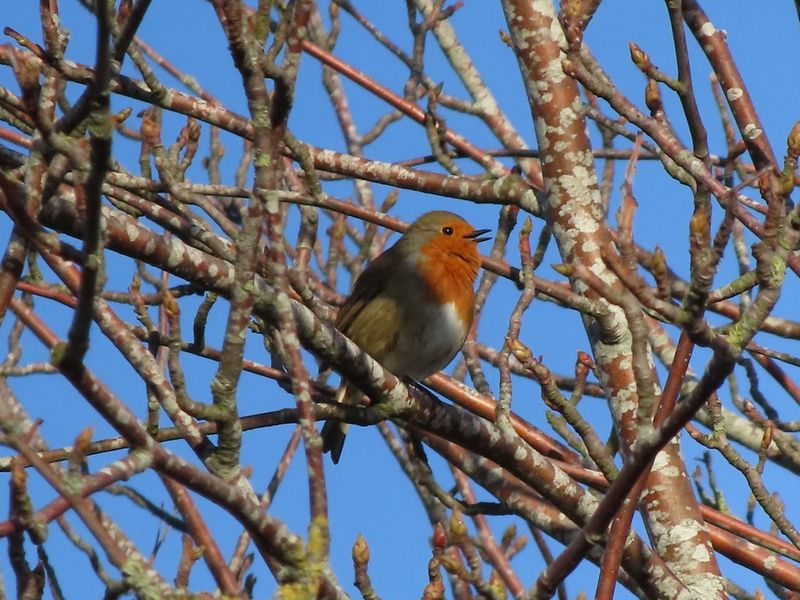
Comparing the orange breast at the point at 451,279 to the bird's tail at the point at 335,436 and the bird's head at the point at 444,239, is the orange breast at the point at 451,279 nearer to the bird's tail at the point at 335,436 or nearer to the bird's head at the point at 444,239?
the bird's head at the point at 444,239

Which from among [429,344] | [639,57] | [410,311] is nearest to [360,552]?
[639,57]

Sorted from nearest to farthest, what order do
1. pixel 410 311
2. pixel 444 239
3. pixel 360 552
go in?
1. pixel 360 552
2. pixel 410 311
3. pixel 444 239

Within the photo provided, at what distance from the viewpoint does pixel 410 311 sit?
5.84 m

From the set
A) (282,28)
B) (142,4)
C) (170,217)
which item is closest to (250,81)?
(282,28)

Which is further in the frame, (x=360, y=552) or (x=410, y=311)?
(x=410, y=311)

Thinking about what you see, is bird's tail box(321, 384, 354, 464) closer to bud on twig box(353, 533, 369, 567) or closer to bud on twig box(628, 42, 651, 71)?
bud on twig box(628, 42, 651, 71)

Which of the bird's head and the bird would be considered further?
the bird's head

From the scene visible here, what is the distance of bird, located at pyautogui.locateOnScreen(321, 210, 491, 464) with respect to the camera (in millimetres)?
5676

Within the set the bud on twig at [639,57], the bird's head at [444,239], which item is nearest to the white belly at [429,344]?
the bird's head at [444,239]

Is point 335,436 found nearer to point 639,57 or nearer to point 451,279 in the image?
point 451,279

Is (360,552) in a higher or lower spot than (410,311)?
lower

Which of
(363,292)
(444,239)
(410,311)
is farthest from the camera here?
(444,239)

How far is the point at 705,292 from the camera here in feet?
6.91

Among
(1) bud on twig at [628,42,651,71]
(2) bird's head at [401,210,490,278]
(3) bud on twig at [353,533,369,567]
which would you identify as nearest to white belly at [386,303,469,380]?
(2) bird's head at [401,210,490,278]
